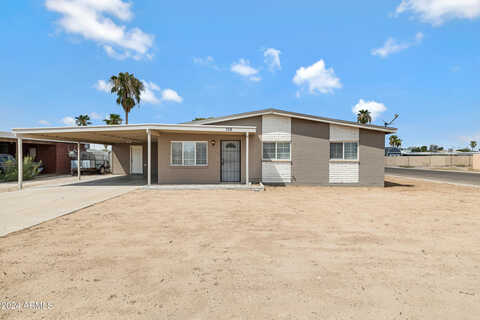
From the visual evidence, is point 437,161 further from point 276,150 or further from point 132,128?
point 132,128

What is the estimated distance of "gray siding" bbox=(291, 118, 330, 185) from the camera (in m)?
12.3

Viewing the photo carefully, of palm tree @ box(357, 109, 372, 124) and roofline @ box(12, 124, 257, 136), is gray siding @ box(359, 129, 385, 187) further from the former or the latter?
palm tree @ box(357, 109, 372, 124)

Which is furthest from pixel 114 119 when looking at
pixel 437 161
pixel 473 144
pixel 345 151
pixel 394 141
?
pixel 473 144

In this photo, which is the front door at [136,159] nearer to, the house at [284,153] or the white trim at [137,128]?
the house at [284,153]

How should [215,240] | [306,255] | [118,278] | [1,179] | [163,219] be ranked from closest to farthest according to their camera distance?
1. [118,278]
2. [306,255]
3. [215,240]
4. [163,219]
5. [1,179]

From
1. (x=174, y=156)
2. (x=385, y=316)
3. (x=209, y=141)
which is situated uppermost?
(x=209, y=141)

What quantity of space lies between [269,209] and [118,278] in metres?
4.51

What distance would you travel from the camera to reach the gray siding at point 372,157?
1238 centimetres

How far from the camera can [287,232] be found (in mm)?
4590

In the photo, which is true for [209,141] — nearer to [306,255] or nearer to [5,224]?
[5,224]

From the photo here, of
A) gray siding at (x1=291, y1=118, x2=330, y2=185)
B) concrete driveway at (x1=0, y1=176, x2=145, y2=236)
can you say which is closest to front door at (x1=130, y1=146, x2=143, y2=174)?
concrete driveway at (x1=0, y1=176, x2=145, y2=236)

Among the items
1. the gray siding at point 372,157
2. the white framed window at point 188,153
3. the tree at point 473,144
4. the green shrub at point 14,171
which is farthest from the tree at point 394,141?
the green shrub at point 14,171

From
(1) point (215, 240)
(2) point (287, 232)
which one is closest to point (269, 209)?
(2) point (287, 232)

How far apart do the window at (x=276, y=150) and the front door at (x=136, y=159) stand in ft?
32.5
